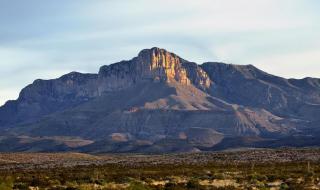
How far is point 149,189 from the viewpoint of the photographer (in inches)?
1505

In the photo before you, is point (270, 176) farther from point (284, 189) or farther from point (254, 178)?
point (284, 189)

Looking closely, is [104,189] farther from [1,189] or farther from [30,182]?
[30,182]

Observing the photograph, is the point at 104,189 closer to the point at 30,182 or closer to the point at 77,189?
the point at 77,189

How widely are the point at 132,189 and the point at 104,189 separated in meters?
4.52

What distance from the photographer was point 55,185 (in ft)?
148

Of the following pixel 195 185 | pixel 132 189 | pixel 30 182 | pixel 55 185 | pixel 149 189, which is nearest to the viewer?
pixel 132 189

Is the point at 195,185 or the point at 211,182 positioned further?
the point at 211,182

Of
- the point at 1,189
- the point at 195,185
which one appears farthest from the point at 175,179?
the point at 1,189

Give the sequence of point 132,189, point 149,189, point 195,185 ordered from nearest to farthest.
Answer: point 132,189, point 149,189, point 195,185

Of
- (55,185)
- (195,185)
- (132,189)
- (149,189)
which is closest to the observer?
(132,189)

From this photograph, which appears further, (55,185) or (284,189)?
(55,185)

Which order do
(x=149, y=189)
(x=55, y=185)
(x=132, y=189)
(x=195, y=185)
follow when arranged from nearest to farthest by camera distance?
(x=132, y=189) < (x=149, y=189) < (x=195, y=185) < (x=55, y=185)

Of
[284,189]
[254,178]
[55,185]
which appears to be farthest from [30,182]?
[284,189]

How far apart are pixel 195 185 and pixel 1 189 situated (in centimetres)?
1189
